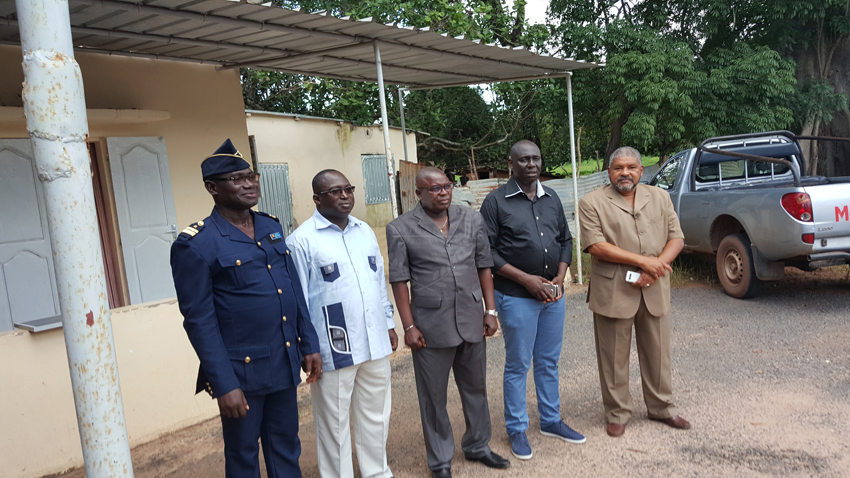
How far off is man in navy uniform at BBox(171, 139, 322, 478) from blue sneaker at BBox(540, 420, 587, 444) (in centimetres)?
166

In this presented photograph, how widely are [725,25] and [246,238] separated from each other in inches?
528

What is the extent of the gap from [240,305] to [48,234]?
277 cm

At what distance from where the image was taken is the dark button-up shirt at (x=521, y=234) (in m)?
3.58

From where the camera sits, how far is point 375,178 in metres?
13.8

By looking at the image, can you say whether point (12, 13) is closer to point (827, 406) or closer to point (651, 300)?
point (651, 300)

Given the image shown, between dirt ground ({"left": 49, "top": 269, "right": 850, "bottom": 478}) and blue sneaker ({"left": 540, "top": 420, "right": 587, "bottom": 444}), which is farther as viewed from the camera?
blue sneaker ({"left": 540, "top": 420, "right": 587, "bottom": 444})

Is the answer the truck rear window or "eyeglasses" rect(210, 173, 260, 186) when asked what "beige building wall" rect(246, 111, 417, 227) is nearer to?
the truck rear window

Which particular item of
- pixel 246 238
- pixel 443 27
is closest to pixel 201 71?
pixel 246 238

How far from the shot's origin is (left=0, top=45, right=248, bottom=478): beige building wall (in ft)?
12.8

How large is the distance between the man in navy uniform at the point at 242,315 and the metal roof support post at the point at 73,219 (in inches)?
21.5

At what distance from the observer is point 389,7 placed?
1132 centimetres

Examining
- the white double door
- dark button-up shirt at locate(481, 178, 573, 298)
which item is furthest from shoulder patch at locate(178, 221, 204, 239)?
the white double door

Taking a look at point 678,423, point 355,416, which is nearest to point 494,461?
point 355,416

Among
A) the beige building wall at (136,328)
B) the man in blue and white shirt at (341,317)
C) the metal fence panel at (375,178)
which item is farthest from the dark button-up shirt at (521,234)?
the metal fence panel at (375,178)
